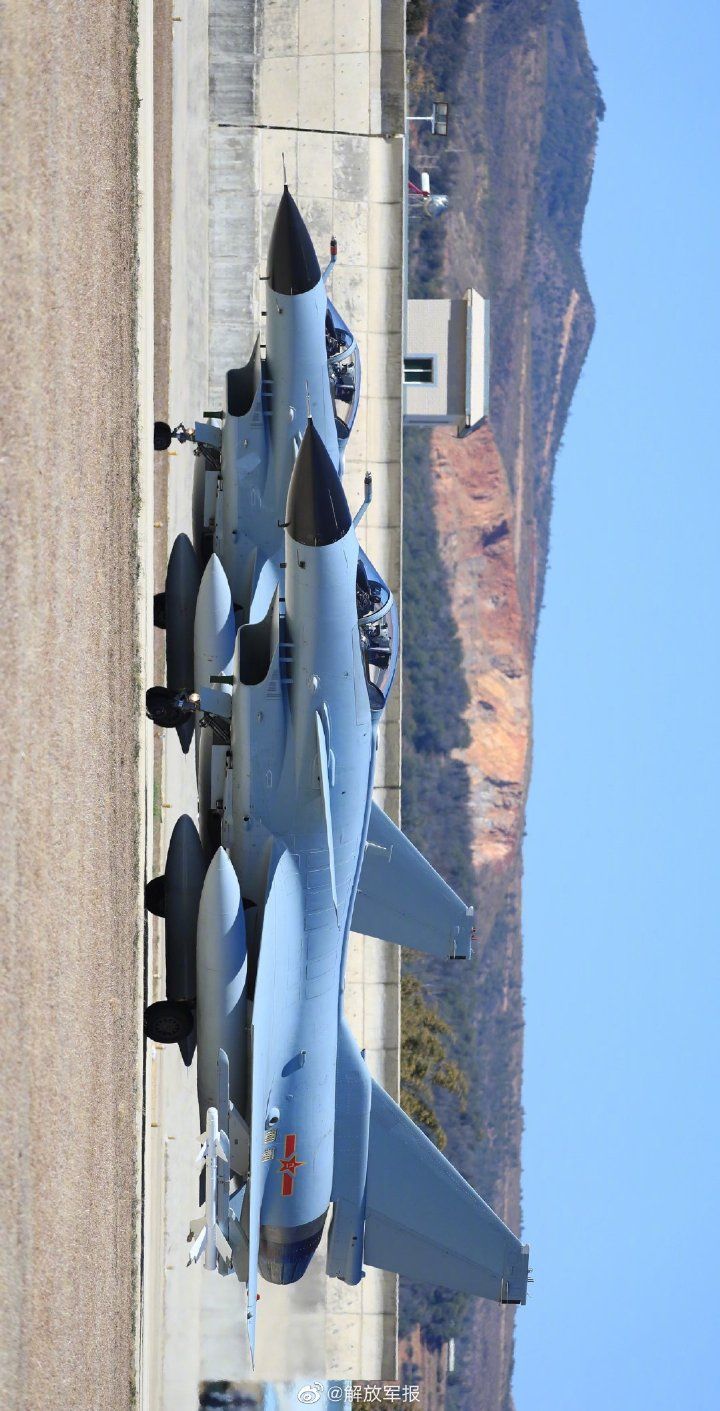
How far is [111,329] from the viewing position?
2519 cm

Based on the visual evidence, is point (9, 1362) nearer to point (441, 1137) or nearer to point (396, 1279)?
point (396, 1279)

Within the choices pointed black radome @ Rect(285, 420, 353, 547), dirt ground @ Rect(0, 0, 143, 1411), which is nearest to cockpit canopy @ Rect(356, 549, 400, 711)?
pointed black radome @ Rect(285, 420, 353, 547)

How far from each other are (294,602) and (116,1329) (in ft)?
37.5

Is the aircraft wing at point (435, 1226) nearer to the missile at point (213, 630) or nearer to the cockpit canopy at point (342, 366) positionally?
the missile at point (213, 630)

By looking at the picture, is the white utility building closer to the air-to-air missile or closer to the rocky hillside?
the air-to-air missile

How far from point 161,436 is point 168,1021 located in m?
10.5

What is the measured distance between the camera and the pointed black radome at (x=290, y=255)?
84.3ft

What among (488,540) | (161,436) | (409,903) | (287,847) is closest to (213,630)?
(287,847)

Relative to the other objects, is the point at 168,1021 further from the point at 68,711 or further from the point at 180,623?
the point at 180,623

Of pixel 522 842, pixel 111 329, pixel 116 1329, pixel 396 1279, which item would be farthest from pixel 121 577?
pixel 522 842

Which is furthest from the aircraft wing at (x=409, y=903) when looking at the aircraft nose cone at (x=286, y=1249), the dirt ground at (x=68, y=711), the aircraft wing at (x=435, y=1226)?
the aircraft nose cone at (x=286, y=1249)

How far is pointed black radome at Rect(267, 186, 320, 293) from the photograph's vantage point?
2570 cm

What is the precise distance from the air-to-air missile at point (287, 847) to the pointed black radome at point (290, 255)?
36 mm

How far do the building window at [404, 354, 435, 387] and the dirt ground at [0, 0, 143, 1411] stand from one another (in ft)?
47.2
